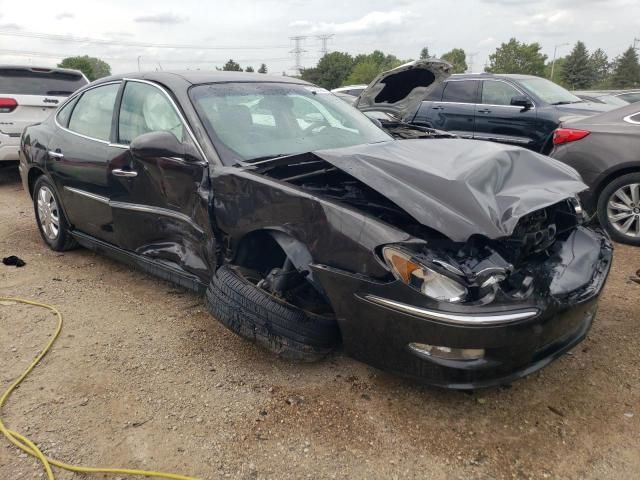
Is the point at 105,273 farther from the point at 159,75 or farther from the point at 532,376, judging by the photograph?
the point at 532,376

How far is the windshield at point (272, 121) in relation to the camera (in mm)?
3264

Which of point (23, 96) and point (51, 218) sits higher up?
point (23, 96)

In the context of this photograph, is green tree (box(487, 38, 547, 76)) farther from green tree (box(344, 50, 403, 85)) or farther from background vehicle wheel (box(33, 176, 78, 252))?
background vehicle wheel (box(33, 176, 78, 252))

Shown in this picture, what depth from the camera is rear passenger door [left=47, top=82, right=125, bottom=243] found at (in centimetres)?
394

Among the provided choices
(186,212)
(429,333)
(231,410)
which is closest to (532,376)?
(429,333)

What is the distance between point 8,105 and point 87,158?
14.5 ft

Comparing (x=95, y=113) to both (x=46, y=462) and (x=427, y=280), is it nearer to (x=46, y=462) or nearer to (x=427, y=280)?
(x=46, y=462)

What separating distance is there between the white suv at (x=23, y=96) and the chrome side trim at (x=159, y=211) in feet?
15.3

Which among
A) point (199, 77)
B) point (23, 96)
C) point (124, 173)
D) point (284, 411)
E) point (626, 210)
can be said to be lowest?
point (284, 411)

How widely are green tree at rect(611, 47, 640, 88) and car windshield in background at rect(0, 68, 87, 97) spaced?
5860cm

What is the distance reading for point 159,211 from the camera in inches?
136

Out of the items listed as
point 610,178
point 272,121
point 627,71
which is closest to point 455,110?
point 610,178

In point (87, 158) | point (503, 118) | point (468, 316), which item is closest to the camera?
point (468, 316)

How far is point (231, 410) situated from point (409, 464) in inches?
35.7
